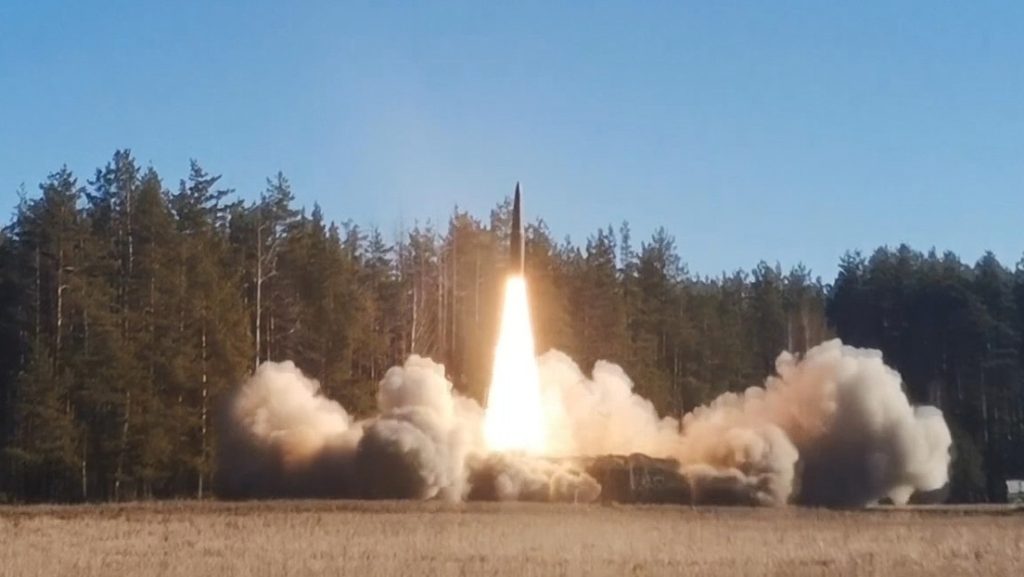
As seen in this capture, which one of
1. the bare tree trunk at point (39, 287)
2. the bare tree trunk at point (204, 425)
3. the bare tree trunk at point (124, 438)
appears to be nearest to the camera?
the bare tree trunk at point (124, 438)

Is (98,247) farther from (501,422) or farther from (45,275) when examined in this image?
(501,422)

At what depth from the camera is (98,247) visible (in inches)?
2389

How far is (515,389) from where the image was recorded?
53.8 m

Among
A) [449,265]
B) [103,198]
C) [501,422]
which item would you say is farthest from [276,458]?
[449,265]

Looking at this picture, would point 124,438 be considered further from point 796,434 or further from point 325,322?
point 796,434

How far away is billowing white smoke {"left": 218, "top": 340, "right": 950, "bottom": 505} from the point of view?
5053 centimetres

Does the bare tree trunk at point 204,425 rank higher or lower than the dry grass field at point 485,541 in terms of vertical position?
higher

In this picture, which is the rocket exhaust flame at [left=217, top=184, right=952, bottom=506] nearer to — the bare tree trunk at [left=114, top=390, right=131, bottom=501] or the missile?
the missile

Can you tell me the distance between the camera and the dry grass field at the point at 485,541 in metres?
26.4

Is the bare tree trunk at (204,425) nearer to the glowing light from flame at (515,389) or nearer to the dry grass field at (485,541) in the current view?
the glowing light from flame at (515,389)

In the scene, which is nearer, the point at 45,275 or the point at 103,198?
the point at 45,275

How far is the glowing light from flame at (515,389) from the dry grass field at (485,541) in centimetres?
761

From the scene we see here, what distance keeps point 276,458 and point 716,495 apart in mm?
14130

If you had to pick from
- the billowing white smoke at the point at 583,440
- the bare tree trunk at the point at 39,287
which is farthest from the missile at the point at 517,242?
the bare tree trunk at the point at 39,287
